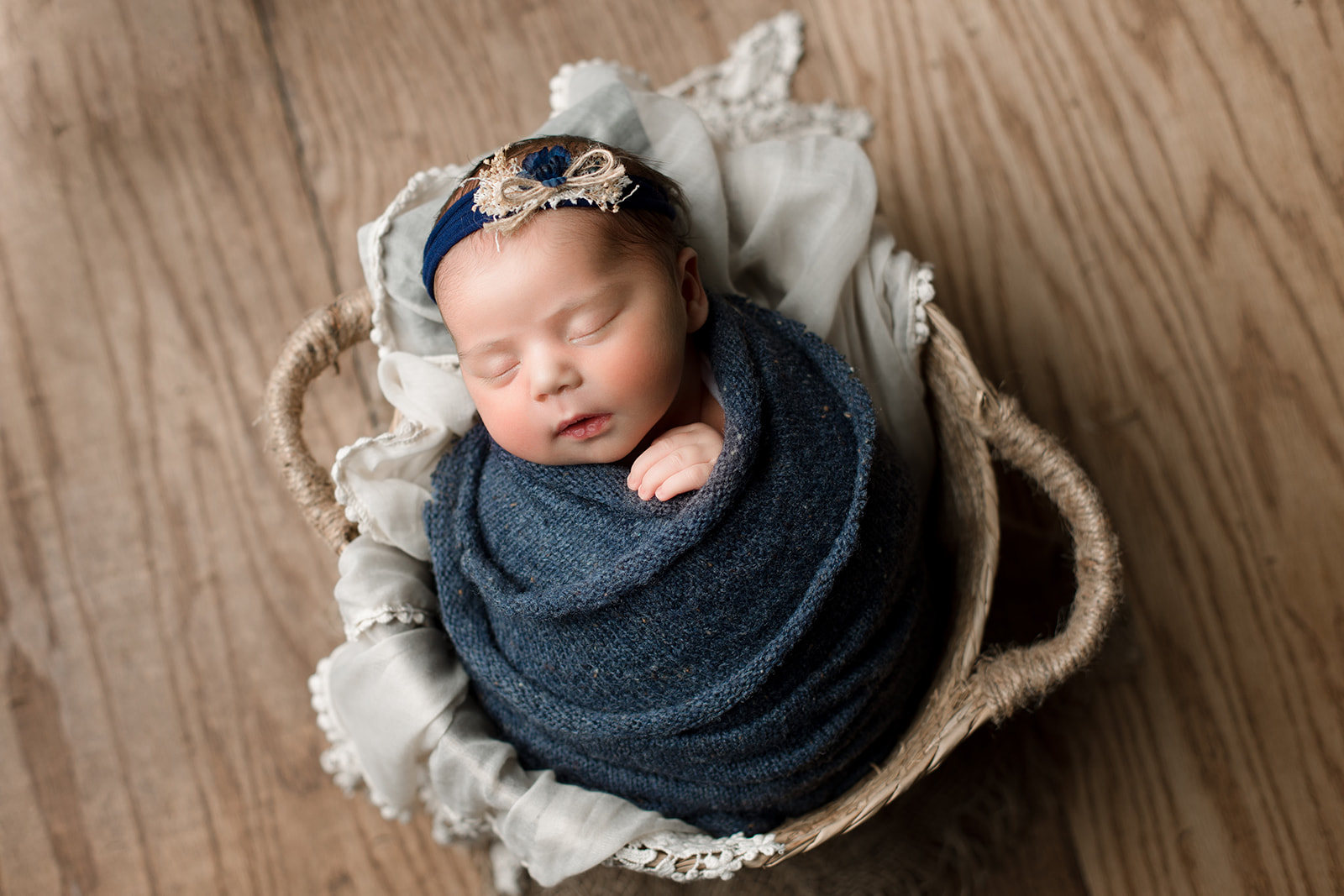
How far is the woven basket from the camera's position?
89 centimetres

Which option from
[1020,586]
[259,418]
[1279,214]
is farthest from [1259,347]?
[259,418]

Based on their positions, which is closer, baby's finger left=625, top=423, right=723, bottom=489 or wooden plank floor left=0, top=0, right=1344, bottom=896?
baby's finger left=625, top=423, right=723, bottom=489

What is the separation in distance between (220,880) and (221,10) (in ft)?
4.16

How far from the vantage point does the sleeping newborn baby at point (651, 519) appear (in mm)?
818

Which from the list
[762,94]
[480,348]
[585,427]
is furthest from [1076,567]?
[762,94]

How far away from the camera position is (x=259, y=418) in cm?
101

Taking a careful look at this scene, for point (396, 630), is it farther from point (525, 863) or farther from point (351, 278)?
point (351, 278)

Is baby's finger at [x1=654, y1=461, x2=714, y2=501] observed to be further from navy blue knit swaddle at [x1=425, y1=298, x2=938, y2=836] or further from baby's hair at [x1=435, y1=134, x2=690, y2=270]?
baby's hair at [x1=435, y1=134, x2=690, y2=270]

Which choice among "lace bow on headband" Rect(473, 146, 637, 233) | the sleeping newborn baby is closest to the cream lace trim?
the sleeping newborn baby

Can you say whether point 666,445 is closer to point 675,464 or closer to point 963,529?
point 675,464

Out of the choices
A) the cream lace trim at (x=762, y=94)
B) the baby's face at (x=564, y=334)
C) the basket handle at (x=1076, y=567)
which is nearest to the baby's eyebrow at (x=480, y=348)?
the baby's face at (x=564, y=334)

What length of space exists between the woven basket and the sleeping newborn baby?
6 centimetres

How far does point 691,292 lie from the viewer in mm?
928

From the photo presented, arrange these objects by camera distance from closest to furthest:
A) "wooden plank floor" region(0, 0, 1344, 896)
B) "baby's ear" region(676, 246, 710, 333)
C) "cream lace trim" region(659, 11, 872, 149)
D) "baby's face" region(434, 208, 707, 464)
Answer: "baby's face" region(434, 208, 707, 464)
"baby's ear" region(676, 246, 710, 333)
"wooden plank floor" region(0, 0, 1344, 896)
"cream lace trim" region(659, 11, 872, 149)
